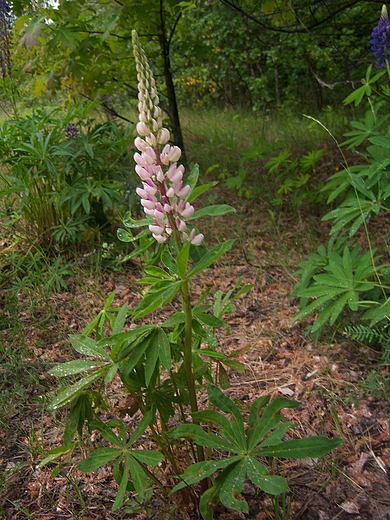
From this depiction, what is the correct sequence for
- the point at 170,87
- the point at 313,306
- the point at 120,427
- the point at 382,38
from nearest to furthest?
1. the point at 120,427
2. the point at 313,306
3. the point at 382,38
4. the point at 170,87

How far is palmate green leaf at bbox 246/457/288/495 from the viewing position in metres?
1.12

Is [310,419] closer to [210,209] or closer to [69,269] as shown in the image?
[210,209]

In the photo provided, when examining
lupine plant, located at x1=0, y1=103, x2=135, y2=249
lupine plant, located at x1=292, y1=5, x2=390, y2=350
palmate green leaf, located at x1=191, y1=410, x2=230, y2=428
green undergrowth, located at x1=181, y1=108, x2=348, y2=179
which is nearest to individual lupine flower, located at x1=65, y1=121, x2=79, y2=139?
lupine plant, located at x1=0, y1=103, x2=135, y2=249

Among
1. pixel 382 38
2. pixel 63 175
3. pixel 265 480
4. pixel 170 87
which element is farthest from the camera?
pixel 170 87

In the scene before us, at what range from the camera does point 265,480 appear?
1147 mm

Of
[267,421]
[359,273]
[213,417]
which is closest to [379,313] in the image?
[359,273]

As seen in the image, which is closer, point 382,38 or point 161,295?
point 161,295

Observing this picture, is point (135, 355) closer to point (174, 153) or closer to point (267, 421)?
point (267, 421)

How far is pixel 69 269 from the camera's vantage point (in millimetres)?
3084

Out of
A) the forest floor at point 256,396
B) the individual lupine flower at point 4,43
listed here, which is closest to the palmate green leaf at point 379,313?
the forest floor at point 256,396

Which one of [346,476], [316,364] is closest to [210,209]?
[346,476]

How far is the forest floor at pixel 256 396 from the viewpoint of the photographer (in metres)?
1.60

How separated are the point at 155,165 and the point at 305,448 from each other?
85cm

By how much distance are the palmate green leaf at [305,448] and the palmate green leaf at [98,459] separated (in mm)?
425
